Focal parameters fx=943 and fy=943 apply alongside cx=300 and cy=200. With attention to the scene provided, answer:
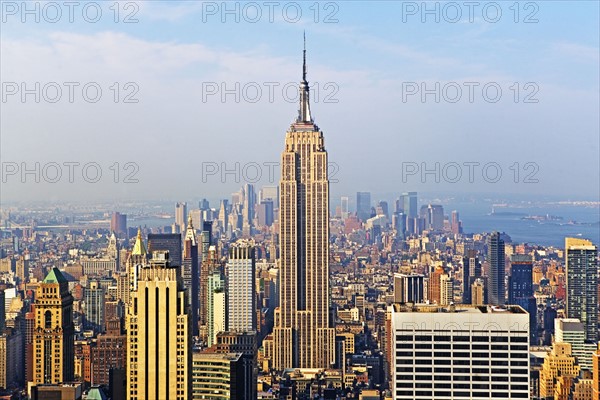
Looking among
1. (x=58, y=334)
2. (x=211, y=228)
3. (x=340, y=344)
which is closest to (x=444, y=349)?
(x=58, y=334)

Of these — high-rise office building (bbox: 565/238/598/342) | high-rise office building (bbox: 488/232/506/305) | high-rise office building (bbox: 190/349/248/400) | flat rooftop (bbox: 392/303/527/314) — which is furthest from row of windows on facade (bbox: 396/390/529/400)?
high-rise office building (bbox: 488/232/506/305)

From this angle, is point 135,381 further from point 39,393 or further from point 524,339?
point 524,339

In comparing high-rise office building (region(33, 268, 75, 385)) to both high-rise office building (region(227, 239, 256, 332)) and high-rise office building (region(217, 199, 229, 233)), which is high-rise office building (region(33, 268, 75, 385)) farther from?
high-rise office building (region(227, 239, 256, 332))

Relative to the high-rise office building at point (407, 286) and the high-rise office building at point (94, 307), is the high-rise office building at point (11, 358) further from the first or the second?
the high-rise office building at point (407, 286)

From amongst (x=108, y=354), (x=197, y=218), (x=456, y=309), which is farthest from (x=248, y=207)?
(x=456, y=309)

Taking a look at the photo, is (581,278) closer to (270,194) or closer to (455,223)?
(455,223)

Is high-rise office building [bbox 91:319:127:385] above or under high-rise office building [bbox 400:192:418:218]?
under

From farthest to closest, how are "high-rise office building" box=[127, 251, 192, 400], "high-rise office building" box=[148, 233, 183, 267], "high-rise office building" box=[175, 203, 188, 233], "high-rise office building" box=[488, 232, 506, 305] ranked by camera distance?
"high-rise office building" box=[488, 232, 506, 305]
"high-rise office building" box=[175, 203, 188, 233]
"high-rise office building" box=[148, 233, 183, 267]
"high-rise office building" box=[127, 251, 192, 400]
